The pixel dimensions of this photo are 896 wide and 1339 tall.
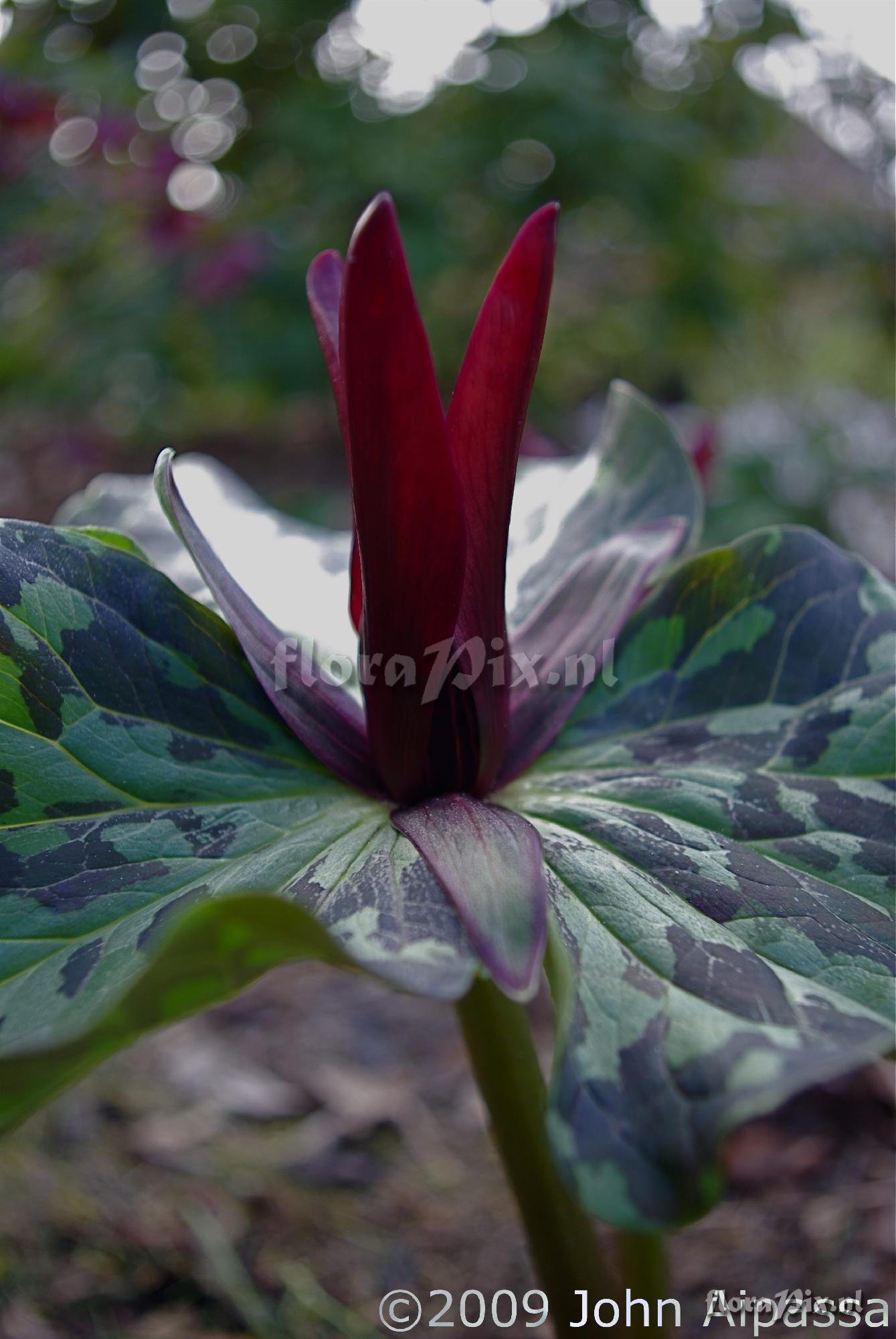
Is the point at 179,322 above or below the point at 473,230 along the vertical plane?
below

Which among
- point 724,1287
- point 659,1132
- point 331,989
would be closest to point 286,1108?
point 331,989

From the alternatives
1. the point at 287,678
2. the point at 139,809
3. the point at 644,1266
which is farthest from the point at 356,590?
the point at 644,1266

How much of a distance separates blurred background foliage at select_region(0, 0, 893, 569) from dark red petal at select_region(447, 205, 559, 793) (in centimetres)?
189

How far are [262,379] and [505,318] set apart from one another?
3562 mm

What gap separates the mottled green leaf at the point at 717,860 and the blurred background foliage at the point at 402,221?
1.74 m

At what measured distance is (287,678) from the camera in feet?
1.94

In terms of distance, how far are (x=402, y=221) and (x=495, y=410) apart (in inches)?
144

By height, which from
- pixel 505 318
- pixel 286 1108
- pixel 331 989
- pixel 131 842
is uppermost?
pixel 505 318

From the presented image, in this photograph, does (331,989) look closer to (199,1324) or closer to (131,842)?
(199,1324)

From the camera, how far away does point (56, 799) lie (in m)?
0.52

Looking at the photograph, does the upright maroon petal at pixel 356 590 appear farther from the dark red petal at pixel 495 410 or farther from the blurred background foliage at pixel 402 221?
the blurred background foliage at pixel 402 221

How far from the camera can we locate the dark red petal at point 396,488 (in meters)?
0.47

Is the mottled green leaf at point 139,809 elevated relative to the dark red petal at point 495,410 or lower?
lower

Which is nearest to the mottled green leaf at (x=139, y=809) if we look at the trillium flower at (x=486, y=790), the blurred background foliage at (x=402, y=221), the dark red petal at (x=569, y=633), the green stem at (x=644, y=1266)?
the trillium flower at (x=486, y=790)
